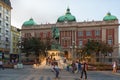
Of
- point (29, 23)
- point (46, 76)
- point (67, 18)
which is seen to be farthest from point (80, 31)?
point (46, 76)

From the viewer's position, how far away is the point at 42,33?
114 meters

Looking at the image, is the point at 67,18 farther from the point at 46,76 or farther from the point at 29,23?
the point at 46,76

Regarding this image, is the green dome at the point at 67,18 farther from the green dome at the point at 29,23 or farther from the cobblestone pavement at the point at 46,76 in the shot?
the cobblestone pavement at the point at 46,76

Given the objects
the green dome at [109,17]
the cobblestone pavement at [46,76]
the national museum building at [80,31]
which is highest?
the green dome at [109,17]

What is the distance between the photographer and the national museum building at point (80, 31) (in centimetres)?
10281

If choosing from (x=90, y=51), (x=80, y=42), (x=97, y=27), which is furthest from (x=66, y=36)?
(x=90, y=51)

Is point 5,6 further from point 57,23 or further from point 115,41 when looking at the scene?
point 115,41

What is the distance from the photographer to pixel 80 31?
108m

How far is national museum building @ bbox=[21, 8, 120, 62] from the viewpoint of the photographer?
102812mm

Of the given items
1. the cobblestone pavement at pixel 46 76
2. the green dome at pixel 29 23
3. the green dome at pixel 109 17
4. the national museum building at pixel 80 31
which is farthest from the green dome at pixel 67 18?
the cobblestone pavement at pixel 46 76

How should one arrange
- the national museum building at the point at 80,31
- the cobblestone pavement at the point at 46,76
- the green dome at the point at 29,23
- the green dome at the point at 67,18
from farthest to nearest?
1. the green dome at the point at 29,23
2. the green dome at the point at 67,18
3. the national museum building at the point at 80,31
4. the cobblestone pavement at the point at 46,76

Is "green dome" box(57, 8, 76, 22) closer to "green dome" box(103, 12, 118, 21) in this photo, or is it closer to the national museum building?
the national museum building

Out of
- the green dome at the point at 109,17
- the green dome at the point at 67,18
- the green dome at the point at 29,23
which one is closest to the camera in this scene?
the green dome at the point at 109,17

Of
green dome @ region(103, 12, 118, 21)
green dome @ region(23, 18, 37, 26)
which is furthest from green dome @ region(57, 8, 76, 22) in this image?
green dome @ region(103, 12, 118, 21)
